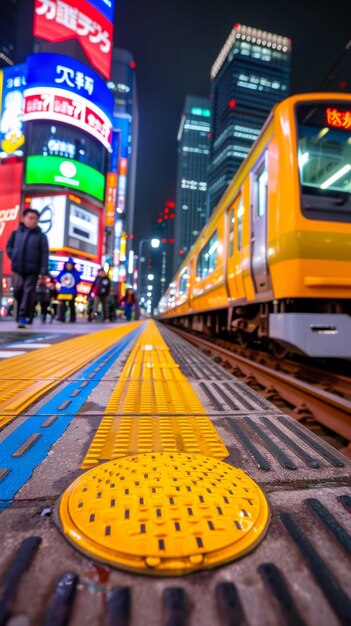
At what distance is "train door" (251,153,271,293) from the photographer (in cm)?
349

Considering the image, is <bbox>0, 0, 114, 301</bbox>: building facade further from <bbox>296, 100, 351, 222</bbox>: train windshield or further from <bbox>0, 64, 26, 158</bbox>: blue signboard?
<bbox>296, 100, 351, 222</bbox>: train windshield

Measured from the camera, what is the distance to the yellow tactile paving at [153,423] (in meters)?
1.26

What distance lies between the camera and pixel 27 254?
5.99 meters

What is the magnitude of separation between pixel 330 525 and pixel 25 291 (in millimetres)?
6341

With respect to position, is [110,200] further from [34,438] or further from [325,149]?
[34,438]

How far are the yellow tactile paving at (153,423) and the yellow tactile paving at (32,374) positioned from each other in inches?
17.9

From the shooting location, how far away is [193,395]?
211 cm

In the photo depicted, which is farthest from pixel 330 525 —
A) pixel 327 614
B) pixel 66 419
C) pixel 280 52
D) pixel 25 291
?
pixel 280 52

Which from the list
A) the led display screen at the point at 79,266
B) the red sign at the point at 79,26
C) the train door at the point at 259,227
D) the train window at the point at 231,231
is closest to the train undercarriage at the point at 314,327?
the train door at the point at 259,227

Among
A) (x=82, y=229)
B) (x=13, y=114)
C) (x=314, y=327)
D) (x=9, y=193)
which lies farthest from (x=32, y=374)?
(x=13, y=114)

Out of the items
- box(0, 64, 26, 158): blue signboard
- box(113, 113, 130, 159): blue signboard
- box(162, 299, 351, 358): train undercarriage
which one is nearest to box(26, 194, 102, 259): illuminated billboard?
box(0, 64, 26, 158): blue signboard

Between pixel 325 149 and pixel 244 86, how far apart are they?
423 feet

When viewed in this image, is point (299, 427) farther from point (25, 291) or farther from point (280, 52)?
point (280, 52)

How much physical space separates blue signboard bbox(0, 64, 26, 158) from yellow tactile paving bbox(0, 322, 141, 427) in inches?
1103
